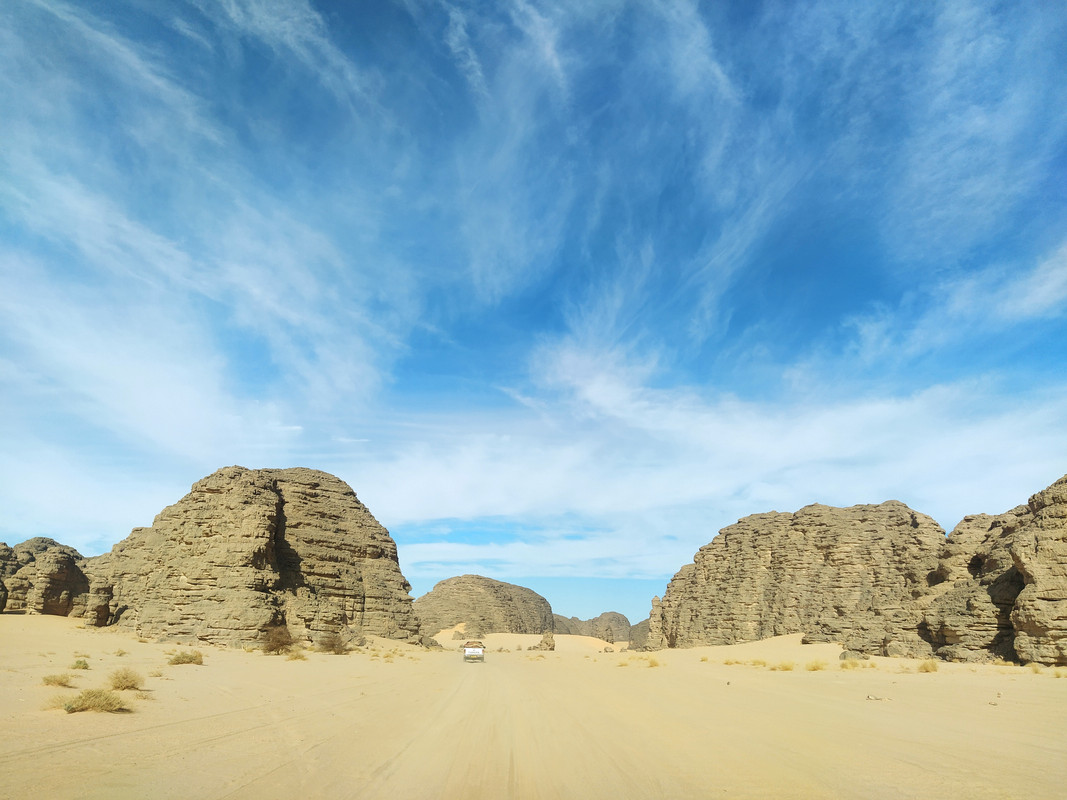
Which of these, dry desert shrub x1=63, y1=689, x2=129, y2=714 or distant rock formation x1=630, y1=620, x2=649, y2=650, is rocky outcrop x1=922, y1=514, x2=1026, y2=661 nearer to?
dry desert shrub x1=63, y1=689, x2=129, y2=714

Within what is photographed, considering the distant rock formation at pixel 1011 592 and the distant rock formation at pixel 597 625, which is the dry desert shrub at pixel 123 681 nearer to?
the distant rock formation at pixel 1011 592

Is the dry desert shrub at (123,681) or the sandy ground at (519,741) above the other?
the dry desert shrub at (123,681)

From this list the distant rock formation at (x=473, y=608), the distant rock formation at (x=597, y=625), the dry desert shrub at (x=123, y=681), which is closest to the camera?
the dry desert shrub at (x=123, y=681)

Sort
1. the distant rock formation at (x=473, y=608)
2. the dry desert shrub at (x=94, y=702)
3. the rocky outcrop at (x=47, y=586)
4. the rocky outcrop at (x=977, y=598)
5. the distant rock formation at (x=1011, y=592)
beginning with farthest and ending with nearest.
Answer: the distant rock formation at (x=473, y=608), the rocky outcrop at (x=47, y=586), the rocky outcrop at (x=977, y=598), the distant rock formation at (x=1011, y=592), the dry desert shrub at (x=94, y=702)

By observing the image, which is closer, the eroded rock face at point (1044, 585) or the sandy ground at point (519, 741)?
the sandy ground at point (519, 741)

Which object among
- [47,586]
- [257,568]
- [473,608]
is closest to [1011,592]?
[257,568]

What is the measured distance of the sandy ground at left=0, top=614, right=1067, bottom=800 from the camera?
208 inches

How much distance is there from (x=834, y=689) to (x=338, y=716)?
41.1 feet

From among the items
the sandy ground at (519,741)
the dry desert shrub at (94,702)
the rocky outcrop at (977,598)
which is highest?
the rocky outcrop at (977,598)

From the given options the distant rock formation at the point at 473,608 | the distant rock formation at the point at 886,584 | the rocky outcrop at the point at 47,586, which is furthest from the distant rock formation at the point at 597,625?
the rocky outcrop at the point at 47,586

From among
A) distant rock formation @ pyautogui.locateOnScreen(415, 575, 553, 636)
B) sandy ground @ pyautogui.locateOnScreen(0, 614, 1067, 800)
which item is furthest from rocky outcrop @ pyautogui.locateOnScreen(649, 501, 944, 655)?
distant rock formation @ pyautogui.locateOnScreen(415, 575, 553, 636)

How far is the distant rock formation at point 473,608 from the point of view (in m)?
84.1

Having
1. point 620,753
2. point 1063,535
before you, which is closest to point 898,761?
point 620,753

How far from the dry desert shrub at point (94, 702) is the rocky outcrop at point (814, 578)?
33991 millimetres
